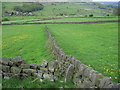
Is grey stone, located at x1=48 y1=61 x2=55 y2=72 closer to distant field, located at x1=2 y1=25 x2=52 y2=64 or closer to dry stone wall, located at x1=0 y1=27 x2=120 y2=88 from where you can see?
dry stone wall, located at x1=0 y1=27 x2=120 y2=88

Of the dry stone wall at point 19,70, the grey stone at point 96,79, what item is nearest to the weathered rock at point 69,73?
the dry stone wall at point 19,70

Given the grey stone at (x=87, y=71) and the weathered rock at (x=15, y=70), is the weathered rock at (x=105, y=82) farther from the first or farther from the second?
the weathered rock at (x=15, y=70)

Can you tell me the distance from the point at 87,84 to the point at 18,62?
5605 millimetres

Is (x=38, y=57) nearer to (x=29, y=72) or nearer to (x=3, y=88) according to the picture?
(x=29, y=72)

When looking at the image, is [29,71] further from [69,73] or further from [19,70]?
[69,73]

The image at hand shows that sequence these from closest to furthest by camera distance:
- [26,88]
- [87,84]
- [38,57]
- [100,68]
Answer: [26,88] < [87,84] < [100,68] < [38,57]

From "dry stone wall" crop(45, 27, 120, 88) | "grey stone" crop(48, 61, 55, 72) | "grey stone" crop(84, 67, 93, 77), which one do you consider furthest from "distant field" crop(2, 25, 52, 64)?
"grey stone" crop(84, 67, 93, 77)

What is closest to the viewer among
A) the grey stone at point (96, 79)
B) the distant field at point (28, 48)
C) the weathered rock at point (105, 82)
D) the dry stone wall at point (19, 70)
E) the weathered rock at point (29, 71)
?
the weathered rock at point (105, 82)

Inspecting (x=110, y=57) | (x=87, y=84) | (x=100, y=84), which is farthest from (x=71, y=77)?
(x=110, y=57)

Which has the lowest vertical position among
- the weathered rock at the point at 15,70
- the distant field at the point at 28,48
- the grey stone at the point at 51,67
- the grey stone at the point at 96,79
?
the distant field at the point at 28,48

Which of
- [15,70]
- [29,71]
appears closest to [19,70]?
[15,70]

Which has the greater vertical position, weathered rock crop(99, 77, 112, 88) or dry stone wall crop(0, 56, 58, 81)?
weathered rock crop(99, 77, 112, 88)

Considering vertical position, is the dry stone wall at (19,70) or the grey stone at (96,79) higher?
the grey stone at (96,79)

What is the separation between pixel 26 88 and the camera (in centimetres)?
804
